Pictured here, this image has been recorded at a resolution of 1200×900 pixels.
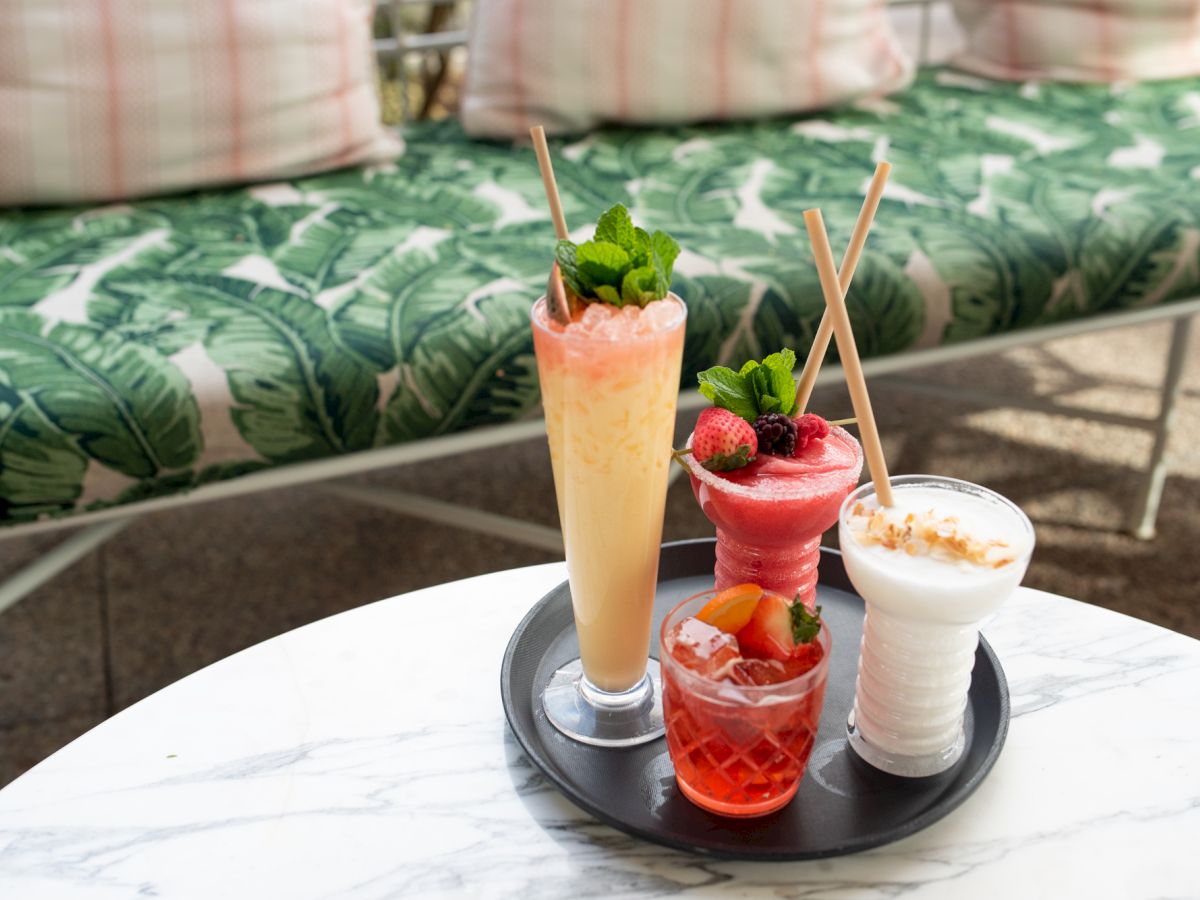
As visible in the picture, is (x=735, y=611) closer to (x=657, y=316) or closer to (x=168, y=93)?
(x=657, y=316)

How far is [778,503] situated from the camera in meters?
0.72

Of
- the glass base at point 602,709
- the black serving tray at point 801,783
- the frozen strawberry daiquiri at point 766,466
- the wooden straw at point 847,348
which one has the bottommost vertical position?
the glass base at point 602,709

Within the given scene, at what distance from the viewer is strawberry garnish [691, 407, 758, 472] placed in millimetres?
707

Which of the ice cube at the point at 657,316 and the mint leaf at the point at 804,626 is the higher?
the ice cube at the point at 657,316

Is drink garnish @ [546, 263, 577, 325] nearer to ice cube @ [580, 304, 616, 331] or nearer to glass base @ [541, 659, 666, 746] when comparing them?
ice cube @ [580, 304, 616, 331]

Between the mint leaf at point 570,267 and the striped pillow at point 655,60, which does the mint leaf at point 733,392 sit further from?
the striped pillow at point 655,60

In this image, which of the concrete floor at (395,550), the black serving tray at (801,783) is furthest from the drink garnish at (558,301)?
the concrete floor at (395,550)

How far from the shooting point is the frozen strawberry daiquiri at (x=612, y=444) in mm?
633

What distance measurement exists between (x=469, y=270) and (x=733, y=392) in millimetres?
680

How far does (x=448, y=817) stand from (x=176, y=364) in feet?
2.25

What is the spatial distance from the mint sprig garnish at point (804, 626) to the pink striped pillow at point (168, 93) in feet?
4.08

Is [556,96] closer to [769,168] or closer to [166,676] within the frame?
[769,168]

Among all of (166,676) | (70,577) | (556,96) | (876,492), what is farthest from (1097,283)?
(70,577)

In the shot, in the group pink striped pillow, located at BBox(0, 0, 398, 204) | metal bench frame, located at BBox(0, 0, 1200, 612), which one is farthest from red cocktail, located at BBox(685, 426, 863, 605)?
pink striped pillow, located at BBox(0, 0, 398, 204)
